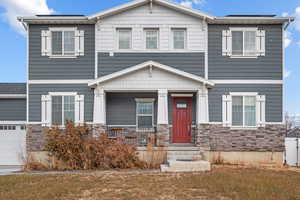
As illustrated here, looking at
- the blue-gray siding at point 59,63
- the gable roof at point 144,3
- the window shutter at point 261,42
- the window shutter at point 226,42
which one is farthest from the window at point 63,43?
the window shutter at point 261,42

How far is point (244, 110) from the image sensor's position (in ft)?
36.5

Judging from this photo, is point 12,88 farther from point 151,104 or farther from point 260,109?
point 260,109

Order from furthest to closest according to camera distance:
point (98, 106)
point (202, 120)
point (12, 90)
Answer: point (12, 90), point (98, 106), point (202, 120)

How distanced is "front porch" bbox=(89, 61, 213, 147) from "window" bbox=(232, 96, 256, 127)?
1535 mm

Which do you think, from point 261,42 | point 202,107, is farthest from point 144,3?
point 261,42

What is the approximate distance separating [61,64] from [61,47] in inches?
34.0

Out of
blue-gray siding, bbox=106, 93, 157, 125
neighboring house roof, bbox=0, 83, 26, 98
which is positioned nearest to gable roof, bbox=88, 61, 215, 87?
blue-gray siding, bbox=106, 93, 157, 125

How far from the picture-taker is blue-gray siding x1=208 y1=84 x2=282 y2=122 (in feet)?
36.3

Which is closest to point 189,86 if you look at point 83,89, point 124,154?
point 124,154

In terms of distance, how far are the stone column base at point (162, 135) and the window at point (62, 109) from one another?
4.29 m

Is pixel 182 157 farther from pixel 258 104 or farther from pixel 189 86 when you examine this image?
pixel 258 104

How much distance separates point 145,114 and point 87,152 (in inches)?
142

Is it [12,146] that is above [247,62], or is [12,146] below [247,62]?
below

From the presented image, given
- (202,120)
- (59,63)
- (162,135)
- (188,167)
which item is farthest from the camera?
(59,63)
